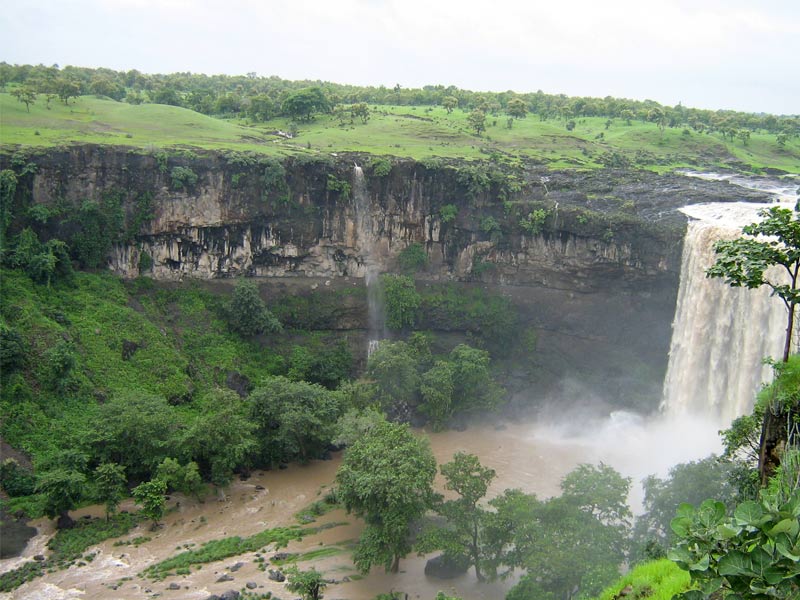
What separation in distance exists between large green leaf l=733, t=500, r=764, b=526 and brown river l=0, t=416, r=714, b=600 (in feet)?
58.1

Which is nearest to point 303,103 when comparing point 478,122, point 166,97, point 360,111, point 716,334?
point 360,111

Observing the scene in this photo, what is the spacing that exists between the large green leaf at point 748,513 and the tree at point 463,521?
16879mm

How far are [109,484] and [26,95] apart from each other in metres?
31.5

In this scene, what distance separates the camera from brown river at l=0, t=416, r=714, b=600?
21.5m

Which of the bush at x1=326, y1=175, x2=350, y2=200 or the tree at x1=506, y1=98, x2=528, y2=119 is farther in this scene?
the tree at x1=506, y1=98, x2=528, y2=119

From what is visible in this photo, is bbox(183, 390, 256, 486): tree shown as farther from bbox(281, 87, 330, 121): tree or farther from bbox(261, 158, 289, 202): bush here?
bbox(281, 87, 330, 121): tree

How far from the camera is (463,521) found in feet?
69.8

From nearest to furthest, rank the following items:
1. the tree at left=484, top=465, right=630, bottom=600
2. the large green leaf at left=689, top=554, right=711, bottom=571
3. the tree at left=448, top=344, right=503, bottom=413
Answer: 1. the large green leaf at left=689, top=554, right=711, bottom=571
2. the tree at left=484, top=465, right=630, bottom=600
3. the tree at left=448, top=344, right=503, bottom=413

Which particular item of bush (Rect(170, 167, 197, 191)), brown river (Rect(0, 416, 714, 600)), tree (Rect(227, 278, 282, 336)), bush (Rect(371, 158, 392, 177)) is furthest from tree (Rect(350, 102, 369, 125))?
brown river (Rect(0, 416, 714, 600))


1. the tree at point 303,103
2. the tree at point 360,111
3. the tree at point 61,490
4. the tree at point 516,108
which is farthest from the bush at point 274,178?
the tree at point 516,108

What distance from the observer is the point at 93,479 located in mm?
26109

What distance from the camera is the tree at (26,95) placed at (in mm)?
43819

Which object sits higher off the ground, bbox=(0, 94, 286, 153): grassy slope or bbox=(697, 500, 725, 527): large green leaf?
bbox=(0, 94, 286, 153): grassy slope

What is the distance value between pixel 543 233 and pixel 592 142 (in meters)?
21.3
